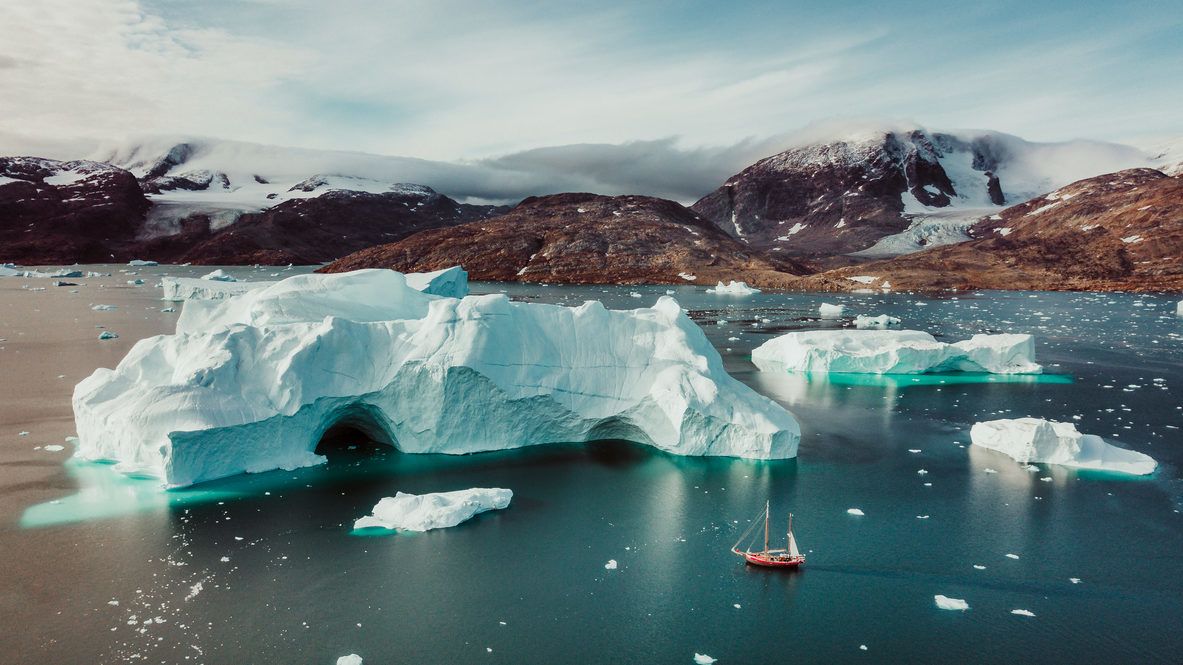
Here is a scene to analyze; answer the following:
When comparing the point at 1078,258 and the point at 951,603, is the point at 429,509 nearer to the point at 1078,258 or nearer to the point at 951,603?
the point at 951,603

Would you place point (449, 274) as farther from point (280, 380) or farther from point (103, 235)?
point (103, 235)

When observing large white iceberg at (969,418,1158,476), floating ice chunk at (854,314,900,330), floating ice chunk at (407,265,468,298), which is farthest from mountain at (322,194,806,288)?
large white iceberg at (969,418,1158,476)

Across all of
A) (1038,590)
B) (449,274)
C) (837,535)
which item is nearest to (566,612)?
(837,535)

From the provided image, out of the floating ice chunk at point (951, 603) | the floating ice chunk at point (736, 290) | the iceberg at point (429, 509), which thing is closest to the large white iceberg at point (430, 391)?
the iceberg at point (429, 509)

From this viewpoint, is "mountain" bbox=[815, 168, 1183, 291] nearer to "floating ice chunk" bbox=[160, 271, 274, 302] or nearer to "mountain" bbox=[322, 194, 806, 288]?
"mountain" bbox=[322, 194, 806, 288]

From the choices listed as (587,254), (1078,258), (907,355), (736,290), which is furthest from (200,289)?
(1078,258)

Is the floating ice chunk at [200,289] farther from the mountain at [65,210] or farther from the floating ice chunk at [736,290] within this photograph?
the mountain at [65,210]
